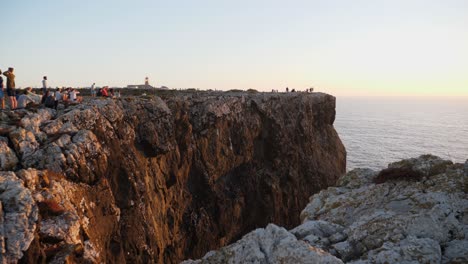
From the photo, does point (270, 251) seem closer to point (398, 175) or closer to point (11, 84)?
point (398, 175)

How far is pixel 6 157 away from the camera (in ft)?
58.8

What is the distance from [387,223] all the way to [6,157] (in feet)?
65.9

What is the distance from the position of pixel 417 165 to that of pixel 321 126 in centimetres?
4987

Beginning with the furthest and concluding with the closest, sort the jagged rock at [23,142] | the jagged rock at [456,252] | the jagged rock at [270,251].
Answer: the jagged rock at [23,142] → the jagged rock at [456,252] → the jagged rock at [270,251]

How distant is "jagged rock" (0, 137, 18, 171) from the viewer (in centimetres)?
1753

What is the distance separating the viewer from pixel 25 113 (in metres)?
23.1

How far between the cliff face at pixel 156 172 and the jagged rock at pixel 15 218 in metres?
0.04

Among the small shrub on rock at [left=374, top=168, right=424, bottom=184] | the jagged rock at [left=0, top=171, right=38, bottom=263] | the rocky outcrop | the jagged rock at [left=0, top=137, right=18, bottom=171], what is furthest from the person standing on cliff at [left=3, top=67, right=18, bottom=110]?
the small shrub on rock at [left=374, top=168, right=424, bottom=184]

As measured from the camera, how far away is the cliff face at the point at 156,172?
16.3 m

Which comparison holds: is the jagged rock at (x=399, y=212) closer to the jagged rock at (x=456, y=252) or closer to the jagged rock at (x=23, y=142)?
the jagged rock at (x=456, y=252)

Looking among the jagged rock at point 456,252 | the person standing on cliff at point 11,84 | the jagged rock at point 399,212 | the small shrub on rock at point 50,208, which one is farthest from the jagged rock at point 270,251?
the person standing on cliff at point 11,84

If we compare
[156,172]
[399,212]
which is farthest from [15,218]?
[156,172]

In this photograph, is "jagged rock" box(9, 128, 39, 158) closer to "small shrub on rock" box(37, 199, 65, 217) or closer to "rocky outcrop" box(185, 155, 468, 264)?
"small shrub on rock" box(37, 199, 65, 217)

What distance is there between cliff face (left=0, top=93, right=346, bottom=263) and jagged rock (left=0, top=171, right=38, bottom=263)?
0.04 metres
